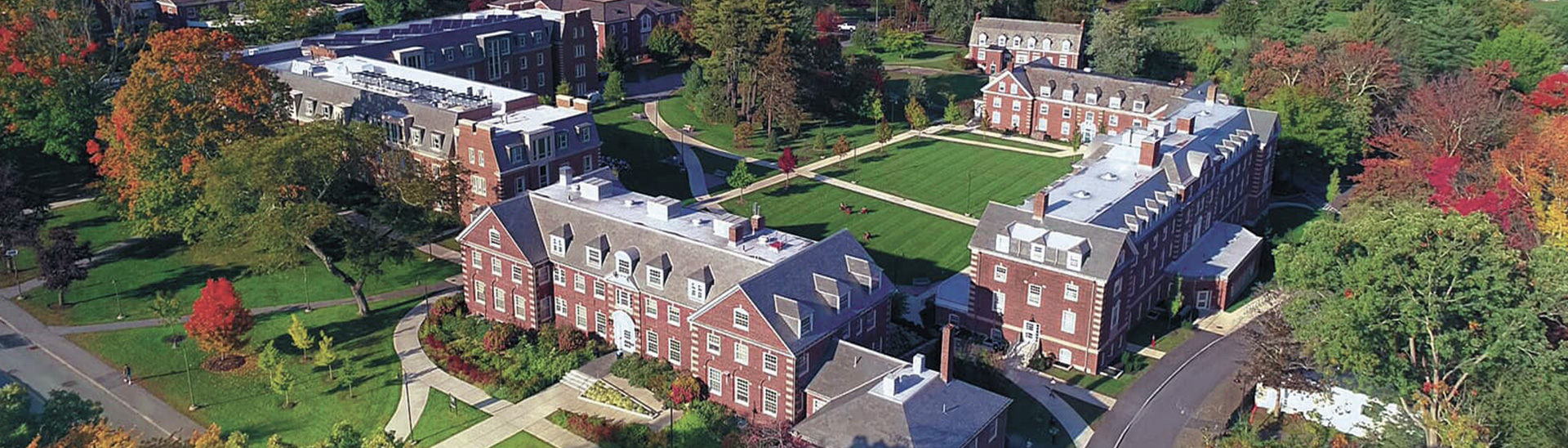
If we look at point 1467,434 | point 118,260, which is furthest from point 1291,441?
point 118,260

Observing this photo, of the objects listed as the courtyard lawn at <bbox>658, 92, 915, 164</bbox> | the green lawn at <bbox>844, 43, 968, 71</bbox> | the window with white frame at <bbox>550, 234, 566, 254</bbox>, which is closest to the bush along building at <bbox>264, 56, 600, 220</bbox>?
the window with white frame at <bbox>550, 234, 566, 254</bbox>

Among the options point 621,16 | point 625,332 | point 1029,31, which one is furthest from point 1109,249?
point 621,16

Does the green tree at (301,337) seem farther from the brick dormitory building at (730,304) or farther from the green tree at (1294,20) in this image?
the green tree at (1294,20)

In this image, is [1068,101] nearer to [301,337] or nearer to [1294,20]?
[1294,20]

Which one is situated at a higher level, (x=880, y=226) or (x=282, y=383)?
(x=880, y=226)

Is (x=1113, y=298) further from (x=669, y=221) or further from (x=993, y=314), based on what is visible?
(x=669, y=221)
